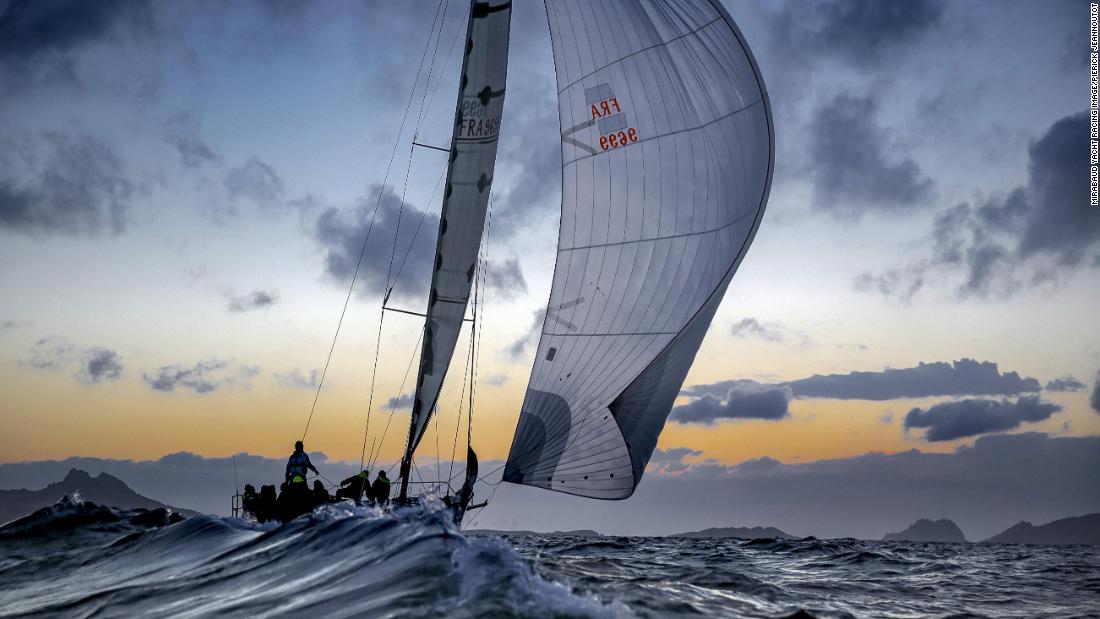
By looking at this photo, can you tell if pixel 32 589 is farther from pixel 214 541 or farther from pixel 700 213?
pixel 700 213

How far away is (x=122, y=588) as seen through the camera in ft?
35.8

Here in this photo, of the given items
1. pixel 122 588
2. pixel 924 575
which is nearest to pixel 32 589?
pixel 122 588

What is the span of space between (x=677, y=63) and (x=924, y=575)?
1287 centimetres

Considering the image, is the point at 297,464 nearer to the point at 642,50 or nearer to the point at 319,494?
the point at 319,494

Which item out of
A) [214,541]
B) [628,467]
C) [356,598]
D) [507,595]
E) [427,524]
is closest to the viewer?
[507,595]

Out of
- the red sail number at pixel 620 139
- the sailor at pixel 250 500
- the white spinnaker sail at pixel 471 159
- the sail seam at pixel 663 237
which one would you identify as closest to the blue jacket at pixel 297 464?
the sailor at pixel 250 500

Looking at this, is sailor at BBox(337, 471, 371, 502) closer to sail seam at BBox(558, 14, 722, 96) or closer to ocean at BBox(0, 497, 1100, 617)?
ocean at BBox(0, 497, 1100, 617)

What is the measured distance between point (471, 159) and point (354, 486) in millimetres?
7488

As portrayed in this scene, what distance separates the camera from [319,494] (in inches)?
718

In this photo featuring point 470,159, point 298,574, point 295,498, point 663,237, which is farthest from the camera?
point 470,159

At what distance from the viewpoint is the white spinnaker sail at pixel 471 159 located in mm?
17672

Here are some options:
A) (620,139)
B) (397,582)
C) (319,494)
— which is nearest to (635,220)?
(620,139)

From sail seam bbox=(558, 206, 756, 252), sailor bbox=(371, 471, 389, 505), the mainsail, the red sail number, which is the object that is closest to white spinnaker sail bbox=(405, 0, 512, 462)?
the mainsail

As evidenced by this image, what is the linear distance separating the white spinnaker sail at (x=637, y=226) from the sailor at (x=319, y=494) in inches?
167
